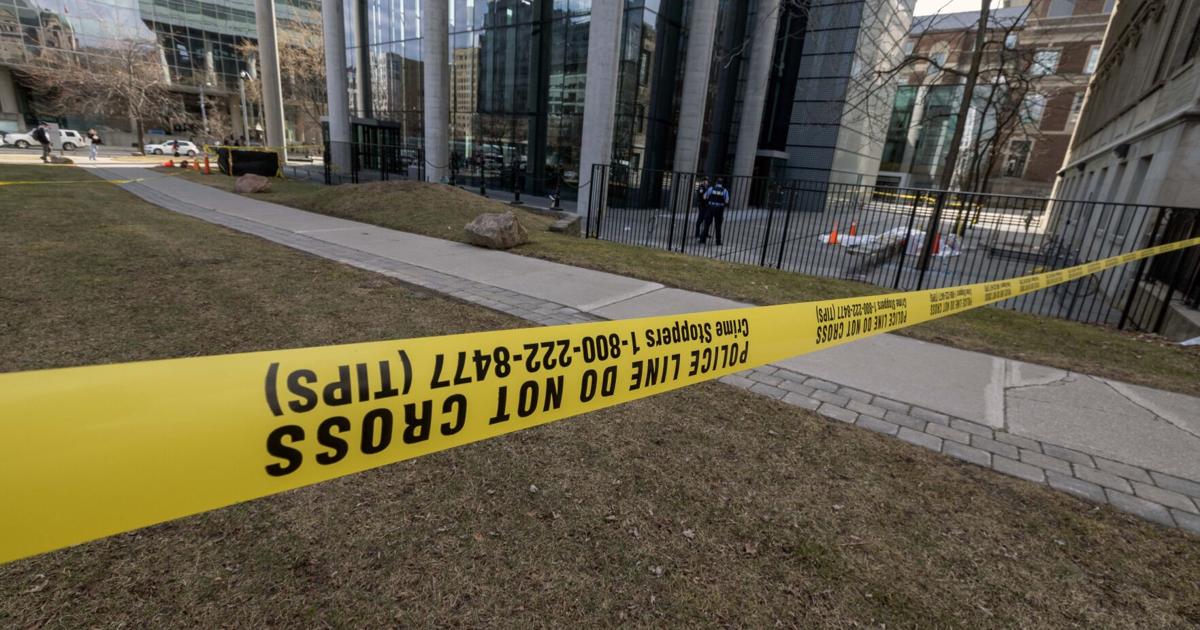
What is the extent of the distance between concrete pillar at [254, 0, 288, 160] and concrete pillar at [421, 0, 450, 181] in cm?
1430

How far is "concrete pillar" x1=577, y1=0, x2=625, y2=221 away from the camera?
16344 mm

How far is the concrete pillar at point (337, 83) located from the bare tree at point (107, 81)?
32418mm

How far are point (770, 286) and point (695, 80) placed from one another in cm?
1468

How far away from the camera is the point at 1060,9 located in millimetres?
52844

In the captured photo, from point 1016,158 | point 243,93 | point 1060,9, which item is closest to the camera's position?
point 243,93

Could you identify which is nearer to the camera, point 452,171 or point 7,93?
point 452,171

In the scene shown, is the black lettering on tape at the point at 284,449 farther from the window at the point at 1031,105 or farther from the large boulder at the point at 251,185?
the window at the point at 1031,105

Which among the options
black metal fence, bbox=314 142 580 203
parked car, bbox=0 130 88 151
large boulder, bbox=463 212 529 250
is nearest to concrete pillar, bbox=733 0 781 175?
black metal fence, bbox=314 142 580 203

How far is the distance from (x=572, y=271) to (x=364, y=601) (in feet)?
21.7

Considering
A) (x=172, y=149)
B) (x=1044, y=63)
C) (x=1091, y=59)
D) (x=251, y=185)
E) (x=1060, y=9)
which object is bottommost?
(x=172, y=149)

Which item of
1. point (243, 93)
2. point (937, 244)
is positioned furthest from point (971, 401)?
point (243, 93)

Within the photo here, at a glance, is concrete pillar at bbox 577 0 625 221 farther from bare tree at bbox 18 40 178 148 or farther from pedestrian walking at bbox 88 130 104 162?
bare tree at bbox 18 40 178 148

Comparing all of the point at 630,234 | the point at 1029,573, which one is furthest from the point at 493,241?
the point at 1029,573

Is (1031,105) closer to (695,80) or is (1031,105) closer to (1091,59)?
(695,80)
